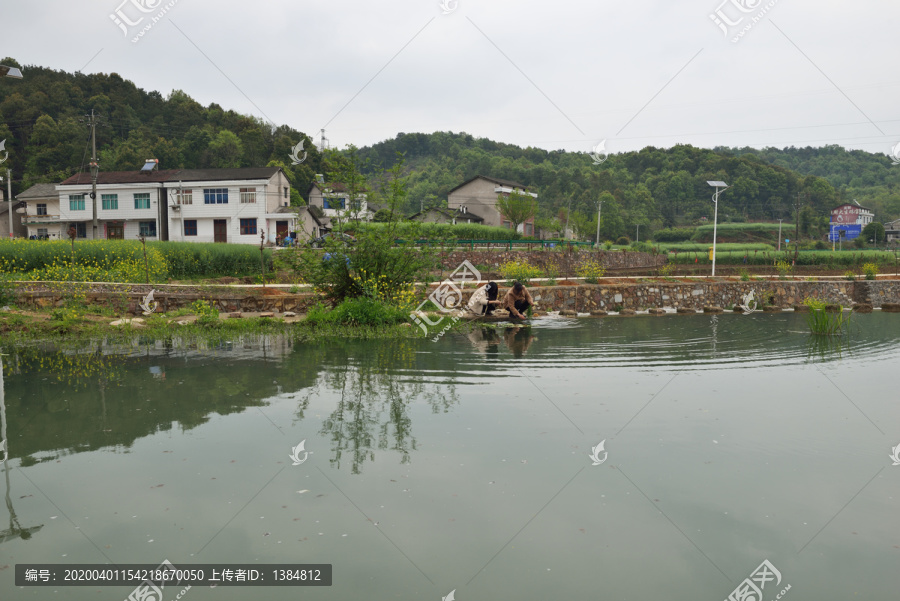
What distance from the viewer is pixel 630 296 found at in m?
23.3

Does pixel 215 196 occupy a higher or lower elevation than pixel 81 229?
higher

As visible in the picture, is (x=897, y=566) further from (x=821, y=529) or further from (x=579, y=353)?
(x=579, y=353)

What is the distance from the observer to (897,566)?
15.1ft

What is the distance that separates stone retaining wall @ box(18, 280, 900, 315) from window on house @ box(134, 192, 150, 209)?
119ft

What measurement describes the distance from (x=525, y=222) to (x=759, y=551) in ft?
192

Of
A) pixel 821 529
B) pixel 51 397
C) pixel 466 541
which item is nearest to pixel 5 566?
pixel 466 541

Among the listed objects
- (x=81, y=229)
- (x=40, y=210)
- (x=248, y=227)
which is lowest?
(x=81, y=229)
